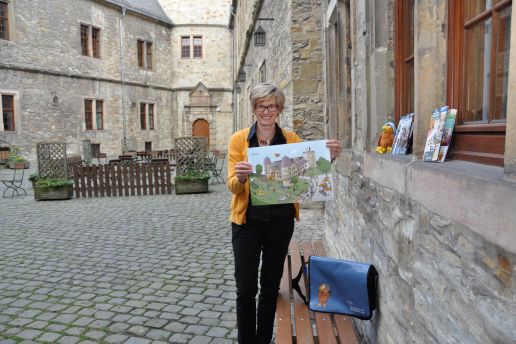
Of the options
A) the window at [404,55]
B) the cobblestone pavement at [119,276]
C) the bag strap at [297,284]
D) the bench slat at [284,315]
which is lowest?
the cobblestone pavement at [119,276]

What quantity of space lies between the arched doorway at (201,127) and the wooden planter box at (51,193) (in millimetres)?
22124

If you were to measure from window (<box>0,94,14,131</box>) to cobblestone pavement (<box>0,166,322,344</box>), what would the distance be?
1424 centimetres

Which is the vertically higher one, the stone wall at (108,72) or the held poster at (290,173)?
the stone wall at (108,72)

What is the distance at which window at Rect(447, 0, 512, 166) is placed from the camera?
1568mm

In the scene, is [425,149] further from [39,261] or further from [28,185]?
[28,185]

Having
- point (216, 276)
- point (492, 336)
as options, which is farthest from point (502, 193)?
point (216, 276)

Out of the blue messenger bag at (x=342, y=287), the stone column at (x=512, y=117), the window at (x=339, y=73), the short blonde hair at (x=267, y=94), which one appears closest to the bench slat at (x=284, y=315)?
the blue messenger bag at (x=342, y=287)

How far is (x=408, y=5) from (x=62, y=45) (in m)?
24.4

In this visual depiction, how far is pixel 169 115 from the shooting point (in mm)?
31922

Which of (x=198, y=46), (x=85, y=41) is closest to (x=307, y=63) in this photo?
(x=85, y=41)

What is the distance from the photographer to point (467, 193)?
1.45 m

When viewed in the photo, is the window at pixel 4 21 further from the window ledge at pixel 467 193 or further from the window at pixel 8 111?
the window ledge at pixel 467 193

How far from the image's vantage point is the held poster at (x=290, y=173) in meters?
2.49

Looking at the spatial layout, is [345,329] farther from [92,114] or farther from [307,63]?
[92,114]
